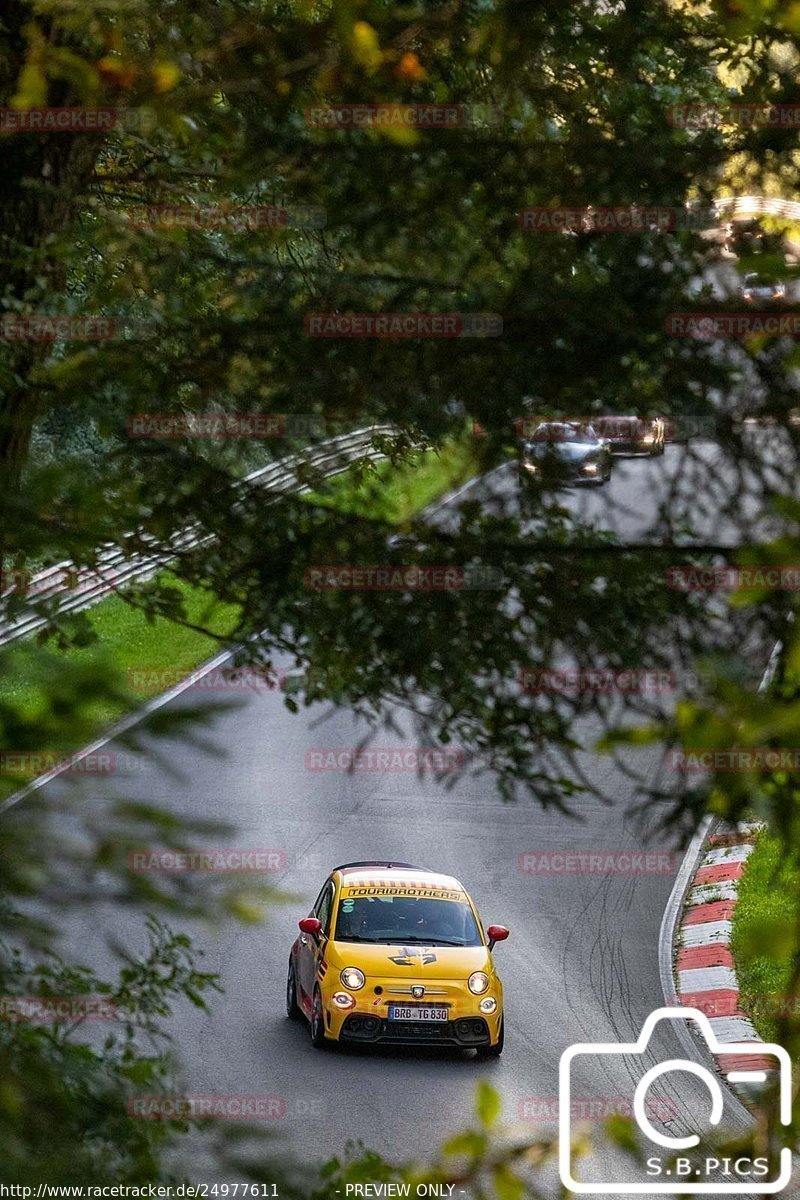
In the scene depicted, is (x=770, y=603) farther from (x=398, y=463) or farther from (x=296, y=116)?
(x=296, y=116)

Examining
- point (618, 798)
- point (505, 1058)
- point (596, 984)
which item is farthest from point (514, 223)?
point (618, 798)

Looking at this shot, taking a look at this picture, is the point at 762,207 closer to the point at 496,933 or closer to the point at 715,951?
the point at 496,933

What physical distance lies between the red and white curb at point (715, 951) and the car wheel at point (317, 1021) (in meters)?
3.63

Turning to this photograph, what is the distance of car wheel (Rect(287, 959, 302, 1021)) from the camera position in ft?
44.3

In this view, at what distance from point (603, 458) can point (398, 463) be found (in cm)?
123
